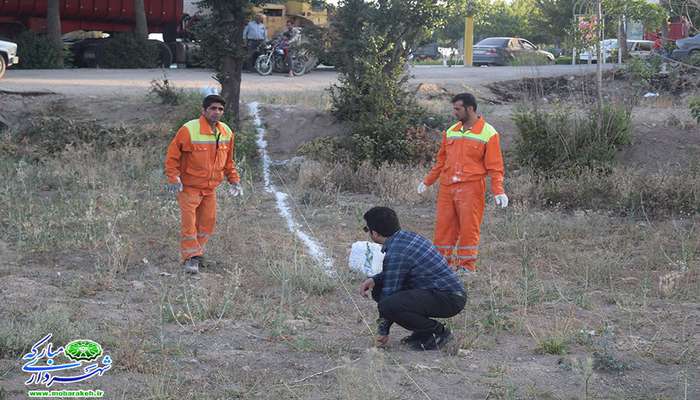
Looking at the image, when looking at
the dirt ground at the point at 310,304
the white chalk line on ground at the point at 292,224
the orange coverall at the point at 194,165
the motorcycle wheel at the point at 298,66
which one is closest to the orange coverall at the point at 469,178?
the dirt ground at the point at 310,304

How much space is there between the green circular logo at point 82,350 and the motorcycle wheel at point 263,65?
17.8 metres

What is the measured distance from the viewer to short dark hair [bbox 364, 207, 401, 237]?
253 inches

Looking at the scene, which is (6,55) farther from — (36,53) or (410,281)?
(410,281)

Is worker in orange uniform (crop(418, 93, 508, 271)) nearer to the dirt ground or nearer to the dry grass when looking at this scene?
the dirt ground

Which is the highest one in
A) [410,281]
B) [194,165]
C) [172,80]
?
[172,80]

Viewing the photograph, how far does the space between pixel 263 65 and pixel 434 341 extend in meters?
17.6

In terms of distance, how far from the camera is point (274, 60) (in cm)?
2370

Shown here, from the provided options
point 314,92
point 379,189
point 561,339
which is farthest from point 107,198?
point 314,92

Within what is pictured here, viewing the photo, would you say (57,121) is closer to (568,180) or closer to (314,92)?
(314,92)

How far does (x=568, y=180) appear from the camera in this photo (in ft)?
41.0

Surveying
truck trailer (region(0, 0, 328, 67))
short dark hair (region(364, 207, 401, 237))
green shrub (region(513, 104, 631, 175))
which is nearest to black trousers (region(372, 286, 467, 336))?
short dark hair (region(364, 207, 401, 237))

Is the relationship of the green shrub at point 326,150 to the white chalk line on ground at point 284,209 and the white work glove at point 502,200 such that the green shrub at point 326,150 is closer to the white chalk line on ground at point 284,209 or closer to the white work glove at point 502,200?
the white chalk line on ground at point 284,209

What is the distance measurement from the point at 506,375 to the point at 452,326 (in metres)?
1.16

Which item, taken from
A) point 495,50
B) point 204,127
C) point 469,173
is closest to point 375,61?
point 469,173
